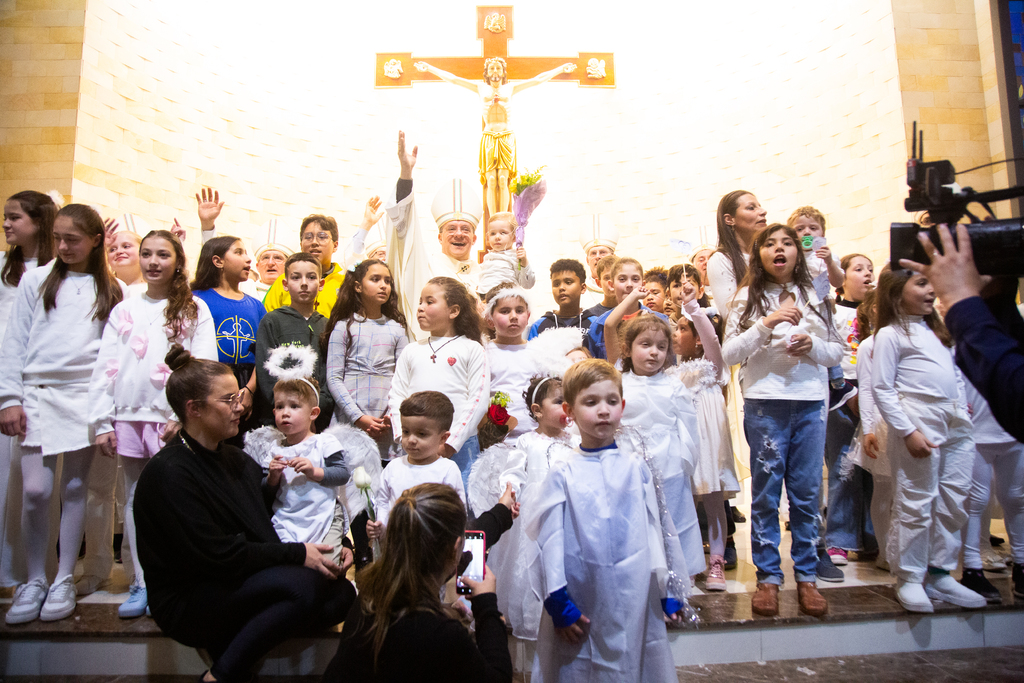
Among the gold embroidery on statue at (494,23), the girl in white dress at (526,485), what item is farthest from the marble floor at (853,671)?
the gold embroidery on statue at (494,23)

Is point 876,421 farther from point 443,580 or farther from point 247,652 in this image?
point 247,652

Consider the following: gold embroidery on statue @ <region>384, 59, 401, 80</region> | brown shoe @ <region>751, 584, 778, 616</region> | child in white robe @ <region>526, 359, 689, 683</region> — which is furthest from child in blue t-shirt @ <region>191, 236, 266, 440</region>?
gold embroidery on statue @ <region>384, 59, 401, 80</region>

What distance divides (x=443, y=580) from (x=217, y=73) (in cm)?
641

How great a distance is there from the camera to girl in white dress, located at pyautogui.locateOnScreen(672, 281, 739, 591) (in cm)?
318

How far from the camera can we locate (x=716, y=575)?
9.98 feet

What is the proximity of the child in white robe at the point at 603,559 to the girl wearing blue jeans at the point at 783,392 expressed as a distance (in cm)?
88

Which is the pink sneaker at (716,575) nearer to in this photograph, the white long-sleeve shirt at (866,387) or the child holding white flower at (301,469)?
the white long-sleeve shirt at (866,387)

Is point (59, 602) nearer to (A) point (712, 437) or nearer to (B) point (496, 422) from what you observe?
(B) point (496, 422)

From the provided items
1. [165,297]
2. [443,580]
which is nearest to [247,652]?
[443,580]

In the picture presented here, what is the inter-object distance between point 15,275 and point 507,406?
247cm

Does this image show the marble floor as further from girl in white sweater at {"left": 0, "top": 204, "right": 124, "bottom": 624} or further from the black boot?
girl in white sweater at {"left": 0, "top": 204, "right": 124, "bottom": 624}

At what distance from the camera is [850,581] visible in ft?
10.4

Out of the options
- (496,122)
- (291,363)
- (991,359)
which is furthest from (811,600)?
(496,122)

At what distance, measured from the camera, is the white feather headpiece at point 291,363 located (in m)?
2.85
